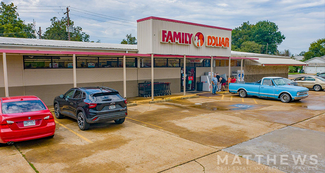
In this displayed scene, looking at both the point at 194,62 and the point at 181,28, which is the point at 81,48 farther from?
the point at 194,62

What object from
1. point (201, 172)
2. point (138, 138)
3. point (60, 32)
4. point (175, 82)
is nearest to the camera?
point (201, 172)

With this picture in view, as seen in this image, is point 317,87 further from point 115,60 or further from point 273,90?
point 115,60

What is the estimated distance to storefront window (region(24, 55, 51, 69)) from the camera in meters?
13.2

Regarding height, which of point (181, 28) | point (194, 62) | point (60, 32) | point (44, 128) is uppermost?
point (60, 32)

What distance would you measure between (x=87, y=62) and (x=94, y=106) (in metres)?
7.60

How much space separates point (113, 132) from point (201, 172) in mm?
4184

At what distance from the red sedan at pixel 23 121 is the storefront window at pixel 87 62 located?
24.9ft

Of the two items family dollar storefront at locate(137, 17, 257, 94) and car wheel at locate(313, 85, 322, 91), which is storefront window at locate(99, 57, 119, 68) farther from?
car wheel at locate(313, 85, 322, 91)

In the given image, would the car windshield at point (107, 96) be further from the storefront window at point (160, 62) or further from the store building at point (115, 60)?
the storefront window at point (160, 62)

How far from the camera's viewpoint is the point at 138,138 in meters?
7.95

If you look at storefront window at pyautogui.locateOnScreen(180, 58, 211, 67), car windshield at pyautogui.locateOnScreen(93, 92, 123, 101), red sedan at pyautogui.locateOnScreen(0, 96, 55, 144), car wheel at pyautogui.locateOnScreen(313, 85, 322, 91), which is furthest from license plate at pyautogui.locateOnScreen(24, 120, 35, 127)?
car wheel at pyautogui.locateOnScreen(313, 85, 322, 91)

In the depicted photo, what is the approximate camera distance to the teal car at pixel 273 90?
1517 centimetres

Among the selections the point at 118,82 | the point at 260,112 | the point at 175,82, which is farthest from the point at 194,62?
the point at 260,112

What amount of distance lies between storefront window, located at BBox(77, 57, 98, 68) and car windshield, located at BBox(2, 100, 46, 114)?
7.56m
